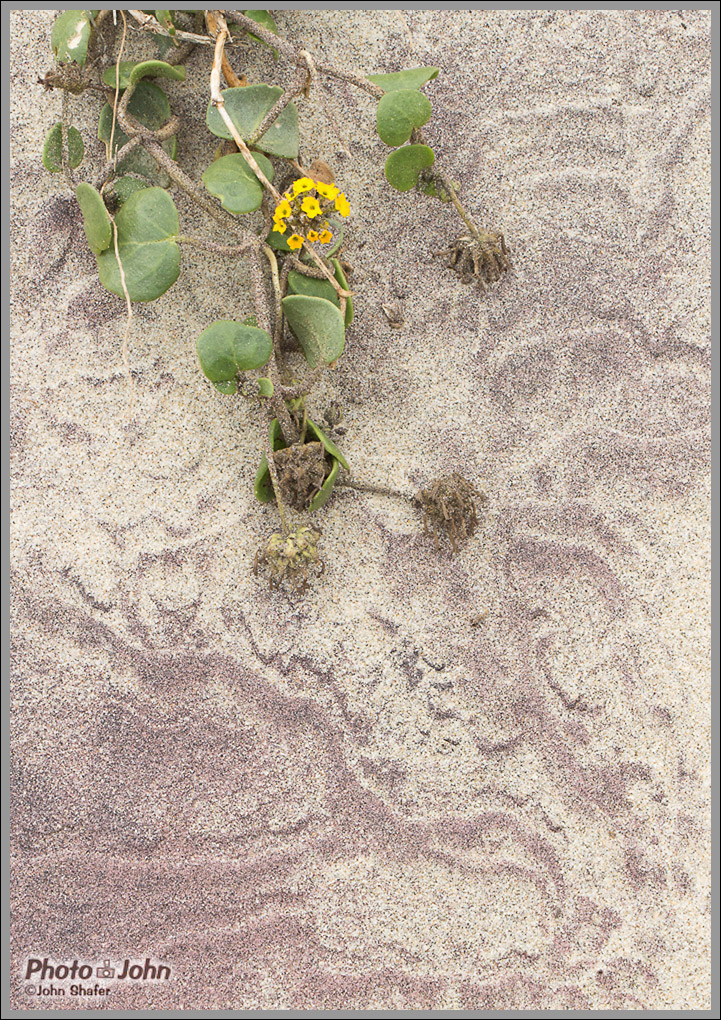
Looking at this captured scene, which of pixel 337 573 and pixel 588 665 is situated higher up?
pixel 337 573

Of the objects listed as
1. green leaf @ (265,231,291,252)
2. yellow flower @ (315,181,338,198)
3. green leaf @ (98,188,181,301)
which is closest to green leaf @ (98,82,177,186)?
green leaf @ (98,188,181,301)

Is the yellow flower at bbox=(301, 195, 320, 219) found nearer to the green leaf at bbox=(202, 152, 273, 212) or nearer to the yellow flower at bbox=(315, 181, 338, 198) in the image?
the yellow flower at bbox=(315, 181, 338, 198)

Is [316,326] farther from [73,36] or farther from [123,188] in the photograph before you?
[73,36]

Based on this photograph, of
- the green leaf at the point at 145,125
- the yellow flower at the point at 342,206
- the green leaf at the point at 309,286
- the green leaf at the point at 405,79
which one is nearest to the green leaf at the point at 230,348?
the green leaf at the point at 309,286

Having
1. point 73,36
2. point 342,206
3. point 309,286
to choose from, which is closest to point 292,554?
point 309,286

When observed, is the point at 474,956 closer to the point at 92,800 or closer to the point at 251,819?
the point at 251,819

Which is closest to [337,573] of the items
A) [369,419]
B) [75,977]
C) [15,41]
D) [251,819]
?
[369,419]

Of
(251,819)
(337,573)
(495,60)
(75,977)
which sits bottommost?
(75,977)
